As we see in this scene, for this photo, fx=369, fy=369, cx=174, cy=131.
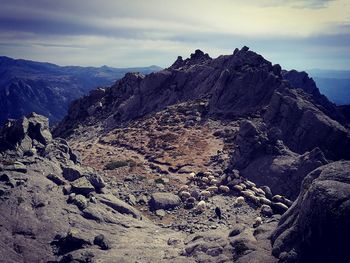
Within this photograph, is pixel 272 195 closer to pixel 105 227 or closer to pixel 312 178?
pixel 312 178

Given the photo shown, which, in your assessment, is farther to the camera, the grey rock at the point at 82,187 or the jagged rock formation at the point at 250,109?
the jagged rock formation at the point at 250,109

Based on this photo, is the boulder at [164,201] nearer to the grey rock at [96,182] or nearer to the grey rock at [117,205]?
→ the grey rock at [117,205]

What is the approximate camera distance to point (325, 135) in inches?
2367

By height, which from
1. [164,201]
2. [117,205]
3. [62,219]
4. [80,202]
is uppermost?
[80,202]

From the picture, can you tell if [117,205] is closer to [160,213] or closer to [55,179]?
[160,213]

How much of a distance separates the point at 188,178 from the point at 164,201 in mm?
10082

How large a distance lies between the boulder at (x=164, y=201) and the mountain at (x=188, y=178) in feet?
0.52

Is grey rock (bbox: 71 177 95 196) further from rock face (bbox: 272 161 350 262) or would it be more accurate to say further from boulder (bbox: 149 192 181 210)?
rock face (bbox: 272 161 350 262)

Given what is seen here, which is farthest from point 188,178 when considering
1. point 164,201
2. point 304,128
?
point 304,128

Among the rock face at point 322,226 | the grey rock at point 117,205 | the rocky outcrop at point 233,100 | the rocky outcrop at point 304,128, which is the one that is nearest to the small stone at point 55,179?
the grey rock at point 117,205

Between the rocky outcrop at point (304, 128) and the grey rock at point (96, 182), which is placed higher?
the rocky outcrop at point (304, 128)

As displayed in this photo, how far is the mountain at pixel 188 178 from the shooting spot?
28781mm

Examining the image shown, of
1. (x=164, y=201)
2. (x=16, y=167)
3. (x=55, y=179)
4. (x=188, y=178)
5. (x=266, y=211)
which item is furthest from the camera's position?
(x=188, y=178)

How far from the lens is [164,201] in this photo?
45.8m
